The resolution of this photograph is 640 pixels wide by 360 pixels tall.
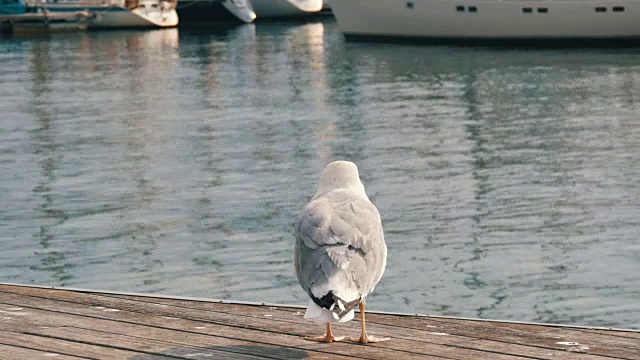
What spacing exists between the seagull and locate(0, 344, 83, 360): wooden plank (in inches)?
47.7

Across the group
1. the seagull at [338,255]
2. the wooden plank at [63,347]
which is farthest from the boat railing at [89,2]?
the seagull at [338,255]

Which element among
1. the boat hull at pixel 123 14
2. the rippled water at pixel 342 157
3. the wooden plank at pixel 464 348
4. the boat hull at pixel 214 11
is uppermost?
the wooden plank at pixel 464 348

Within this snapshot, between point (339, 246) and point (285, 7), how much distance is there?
60034mm

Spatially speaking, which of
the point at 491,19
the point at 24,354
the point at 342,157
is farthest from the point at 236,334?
the point at 491,19

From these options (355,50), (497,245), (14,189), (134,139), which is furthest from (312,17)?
(497,245)

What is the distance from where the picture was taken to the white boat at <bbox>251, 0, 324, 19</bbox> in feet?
217

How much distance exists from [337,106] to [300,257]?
25.6 metres

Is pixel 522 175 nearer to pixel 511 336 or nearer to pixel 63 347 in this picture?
pixel 511 336

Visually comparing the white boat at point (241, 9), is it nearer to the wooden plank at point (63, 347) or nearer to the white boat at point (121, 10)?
the white boat at point (121, 10)

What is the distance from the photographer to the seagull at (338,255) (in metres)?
6.82

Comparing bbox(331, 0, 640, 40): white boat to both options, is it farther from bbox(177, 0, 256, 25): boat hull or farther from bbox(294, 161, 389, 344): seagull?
bbox(294, 161, 389, 344): seagull

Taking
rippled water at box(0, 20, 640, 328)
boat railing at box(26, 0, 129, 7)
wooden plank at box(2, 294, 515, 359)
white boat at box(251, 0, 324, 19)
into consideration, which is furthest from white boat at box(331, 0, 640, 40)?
wooden plank at box(2, 294, 515, 359)

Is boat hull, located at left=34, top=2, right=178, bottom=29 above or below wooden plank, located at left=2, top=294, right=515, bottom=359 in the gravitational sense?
below

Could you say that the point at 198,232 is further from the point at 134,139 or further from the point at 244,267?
the point at 134,139
